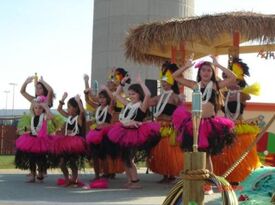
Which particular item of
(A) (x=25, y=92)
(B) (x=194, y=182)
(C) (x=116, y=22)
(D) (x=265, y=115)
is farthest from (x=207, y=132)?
(C) (x=116, y=22)

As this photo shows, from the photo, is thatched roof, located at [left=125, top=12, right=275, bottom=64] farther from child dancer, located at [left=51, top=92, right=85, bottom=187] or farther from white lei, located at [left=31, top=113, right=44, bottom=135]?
white lei, located at [left=31, top=113, right=44, bottom=135]

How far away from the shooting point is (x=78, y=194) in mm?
7266

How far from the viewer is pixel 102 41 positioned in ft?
78.6

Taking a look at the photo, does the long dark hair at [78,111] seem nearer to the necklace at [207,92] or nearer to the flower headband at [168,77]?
the flower headband at [168,77]

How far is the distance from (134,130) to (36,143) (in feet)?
5.86

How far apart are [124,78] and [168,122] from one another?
66.8 inches

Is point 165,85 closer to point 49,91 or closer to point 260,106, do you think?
point 49,91

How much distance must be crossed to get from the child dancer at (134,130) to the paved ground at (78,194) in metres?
0.56

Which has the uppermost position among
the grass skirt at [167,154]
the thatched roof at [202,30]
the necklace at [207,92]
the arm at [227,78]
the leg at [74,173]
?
the thatched roof at [202,30]

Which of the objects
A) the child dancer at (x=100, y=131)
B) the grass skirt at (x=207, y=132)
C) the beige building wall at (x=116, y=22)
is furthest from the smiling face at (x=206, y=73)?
the beige building wall at (x=116, y=22)

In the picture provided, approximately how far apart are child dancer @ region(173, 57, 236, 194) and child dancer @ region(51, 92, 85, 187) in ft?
6.33

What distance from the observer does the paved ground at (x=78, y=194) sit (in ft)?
21.0

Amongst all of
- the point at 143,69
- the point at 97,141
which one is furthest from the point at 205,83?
the point at 143,69

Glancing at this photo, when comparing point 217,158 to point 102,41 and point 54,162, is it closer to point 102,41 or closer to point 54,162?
point 54,162
